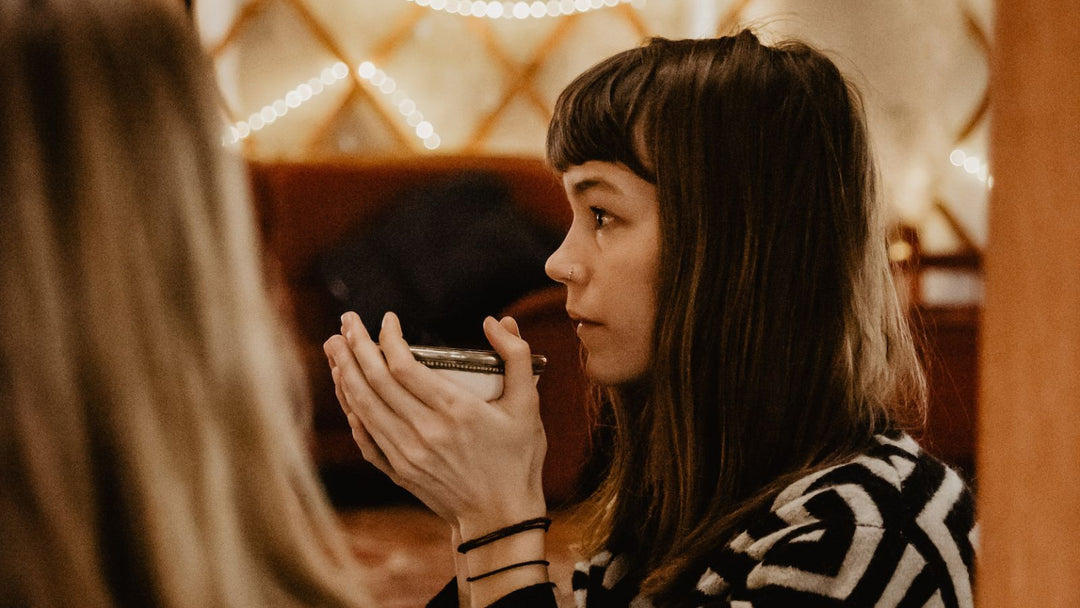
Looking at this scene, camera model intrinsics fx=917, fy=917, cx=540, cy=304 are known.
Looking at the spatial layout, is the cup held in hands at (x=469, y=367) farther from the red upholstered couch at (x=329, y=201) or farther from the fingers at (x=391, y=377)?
the red upholstered couch at (x=329, y=201)

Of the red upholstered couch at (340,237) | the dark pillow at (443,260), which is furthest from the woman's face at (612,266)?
the dark pillow at (443,260)

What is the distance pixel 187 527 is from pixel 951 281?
2.26 metres

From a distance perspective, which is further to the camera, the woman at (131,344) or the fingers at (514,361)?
the fingers at (514,361)

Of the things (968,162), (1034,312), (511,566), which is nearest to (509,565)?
(511,566)

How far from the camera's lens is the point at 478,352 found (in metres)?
0.52

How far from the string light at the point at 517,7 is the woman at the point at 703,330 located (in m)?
1.85

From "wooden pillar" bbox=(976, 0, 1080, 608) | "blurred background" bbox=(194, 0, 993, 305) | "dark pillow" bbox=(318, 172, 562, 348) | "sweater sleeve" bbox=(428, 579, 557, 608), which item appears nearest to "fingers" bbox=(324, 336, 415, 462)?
"sweater sleeve" bbox=(428, 579, 557, 608)

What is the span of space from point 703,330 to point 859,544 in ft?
0.51

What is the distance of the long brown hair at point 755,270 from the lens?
509mm

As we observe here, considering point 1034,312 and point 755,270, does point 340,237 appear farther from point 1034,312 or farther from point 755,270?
point 1034,312

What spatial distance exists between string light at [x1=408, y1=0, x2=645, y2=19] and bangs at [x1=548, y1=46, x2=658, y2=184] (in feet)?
5.99

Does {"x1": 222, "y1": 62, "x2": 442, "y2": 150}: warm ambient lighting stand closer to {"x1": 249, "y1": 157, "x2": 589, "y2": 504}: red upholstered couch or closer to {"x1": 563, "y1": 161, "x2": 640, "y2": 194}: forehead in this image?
{"x1": 249, "y1": 157, "x2": 589, "y2": 504}: red upholstered couch

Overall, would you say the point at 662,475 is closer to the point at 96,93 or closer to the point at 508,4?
the point at 96,93

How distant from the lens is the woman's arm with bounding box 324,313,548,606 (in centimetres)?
50
